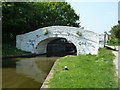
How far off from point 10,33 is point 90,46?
11867 mm

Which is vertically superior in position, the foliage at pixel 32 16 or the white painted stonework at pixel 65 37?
the foliage at pixel 32 16

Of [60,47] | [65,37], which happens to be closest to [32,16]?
[65,37]

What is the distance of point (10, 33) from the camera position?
21.7m

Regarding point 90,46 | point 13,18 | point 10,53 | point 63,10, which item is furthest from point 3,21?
point 63,10

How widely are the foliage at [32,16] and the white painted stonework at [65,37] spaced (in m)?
2.26

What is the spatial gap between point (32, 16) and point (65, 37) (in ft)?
24.3

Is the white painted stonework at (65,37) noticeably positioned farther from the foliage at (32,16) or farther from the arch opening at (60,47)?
the arch opening at (60,47)

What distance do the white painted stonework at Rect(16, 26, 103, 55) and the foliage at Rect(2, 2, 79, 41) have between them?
7.43 ft

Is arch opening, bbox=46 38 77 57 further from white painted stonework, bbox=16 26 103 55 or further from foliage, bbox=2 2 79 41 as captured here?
white painted stonework, bbox=16 26 103 55

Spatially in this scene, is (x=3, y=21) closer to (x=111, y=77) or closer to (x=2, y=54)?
(x=2, y=54)

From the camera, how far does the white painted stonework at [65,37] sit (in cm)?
1473

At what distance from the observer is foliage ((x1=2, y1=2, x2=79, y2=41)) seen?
57.9ft

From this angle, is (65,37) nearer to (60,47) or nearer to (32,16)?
(32,16)

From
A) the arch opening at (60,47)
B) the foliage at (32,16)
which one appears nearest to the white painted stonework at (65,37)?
the foliage at (32,16)
